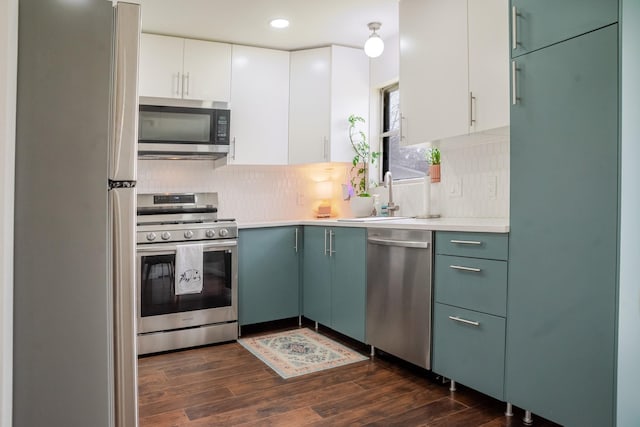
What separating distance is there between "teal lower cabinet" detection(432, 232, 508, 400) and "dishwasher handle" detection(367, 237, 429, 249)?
0.09 m

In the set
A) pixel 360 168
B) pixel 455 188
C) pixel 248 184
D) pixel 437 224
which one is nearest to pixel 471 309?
pixel 437 224

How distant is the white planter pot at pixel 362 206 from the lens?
371 cm

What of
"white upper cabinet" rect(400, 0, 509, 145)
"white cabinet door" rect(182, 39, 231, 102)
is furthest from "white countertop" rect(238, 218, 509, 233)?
"white cabinet door" rect(182, 39, 231, 102)

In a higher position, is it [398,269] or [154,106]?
[154,106]

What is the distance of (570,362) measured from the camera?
1.79 metres

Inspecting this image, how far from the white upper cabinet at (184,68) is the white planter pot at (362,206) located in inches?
52.6

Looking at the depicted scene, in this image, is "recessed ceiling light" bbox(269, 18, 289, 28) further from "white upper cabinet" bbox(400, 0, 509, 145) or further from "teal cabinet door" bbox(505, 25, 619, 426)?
"teal cabinet door" bbox(505, 25, 619, 426)

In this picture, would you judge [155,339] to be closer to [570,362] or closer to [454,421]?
[454,421]

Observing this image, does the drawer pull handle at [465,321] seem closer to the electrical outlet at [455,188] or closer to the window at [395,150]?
the electrical outlet at [455,188]

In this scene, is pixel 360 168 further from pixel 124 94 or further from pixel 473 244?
pixel 124 94

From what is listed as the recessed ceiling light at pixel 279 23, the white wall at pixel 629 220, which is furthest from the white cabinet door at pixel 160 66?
the white wall at pixel 629 220

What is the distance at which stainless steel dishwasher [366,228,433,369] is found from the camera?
8.03ft

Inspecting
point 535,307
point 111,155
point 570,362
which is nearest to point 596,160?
point 535,307

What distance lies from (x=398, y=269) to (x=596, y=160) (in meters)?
1.21
